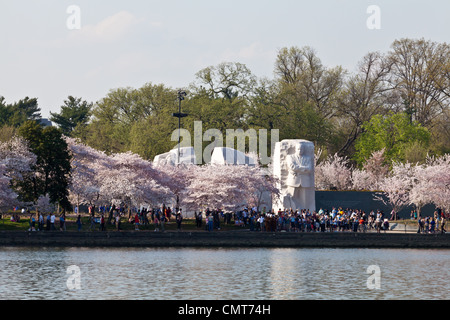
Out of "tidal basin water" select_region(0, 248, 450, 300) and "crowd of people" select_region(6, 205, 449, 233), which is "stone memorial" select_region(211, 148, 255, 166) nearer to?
"crowd of people" select_region(6, 205, 449, 233)

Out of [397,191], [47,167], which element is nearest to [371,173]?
[397,191]

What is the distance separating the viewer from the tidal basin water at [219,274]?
34000mm

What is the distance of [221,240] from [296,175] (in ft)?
Answer: 69.3

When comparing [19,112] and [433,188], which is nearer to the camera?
[433,188]

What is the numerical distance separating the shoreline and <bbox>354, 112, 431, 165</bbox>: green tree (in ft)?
117

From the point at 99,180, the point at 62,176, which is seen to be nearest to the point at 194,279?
the point at 62,176

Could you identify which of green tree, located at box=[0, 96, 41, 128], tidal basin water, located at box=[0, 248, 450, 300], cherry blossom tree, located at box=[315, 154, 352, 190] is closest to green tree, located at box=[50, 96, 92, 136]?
green tree, located at box=[0, 96, 41, 128]

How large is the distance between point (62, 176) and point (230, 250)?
15172 mm

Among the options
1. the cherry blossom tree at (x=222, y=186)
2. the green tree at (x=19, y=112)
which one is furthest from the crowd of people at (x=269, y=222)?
the green tree at (x=19, y=112)

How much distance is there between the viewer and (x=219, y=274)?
39.6m

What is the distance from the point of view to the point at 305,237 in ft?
182

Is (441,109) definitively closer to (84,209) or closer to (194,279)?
(84,209)

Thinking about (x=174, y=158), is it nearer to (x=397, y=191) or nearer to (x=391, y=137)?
(x=397, y=191)

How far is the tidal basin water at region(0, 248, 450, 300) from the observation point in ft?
Result: 112
